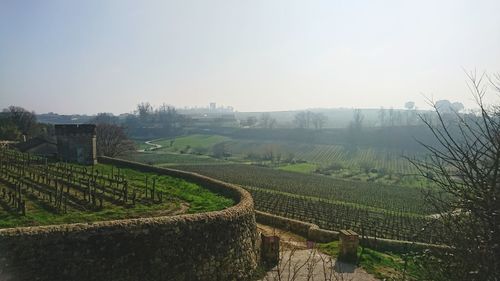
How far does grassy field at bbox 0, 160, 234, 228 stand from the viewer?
12.2 m

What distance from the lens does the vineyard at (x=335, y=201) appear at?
32656 mm

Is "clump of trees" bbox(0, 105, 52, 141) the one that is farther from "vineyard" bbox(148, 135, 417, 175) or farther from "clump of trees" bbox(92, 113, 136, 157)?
"vineyard" bbox(148, 135, 417, 175)

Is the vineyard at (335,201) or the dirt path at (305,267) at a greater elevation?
the dirt path at (305,267)

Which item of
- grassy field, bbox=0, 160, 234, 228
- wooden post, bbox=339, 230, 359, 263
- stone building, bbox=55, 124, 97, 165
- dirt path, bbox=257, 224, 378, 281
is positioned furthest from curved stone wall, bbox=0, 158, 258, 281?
stone building, bbox=55, 124, 97, 165

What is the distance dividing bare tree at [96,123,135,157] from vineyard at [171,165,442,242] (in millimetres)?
15245

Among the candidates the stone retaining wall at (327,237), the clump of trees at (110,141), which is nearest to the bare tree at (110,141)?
the clump of trees at (110,141)

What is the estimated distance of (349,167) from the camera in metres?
81.8

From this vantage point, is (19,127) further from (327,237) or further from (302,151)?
(302,151)

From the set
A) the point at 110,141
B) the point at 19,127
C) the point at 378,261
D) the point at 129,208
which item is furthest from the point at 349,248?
the point at 19,127

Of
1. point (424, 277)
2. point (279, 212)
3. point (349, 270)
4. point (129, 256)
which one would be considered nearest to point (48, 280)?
point (129, 256)

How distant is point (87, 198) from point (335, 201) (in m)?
35.2

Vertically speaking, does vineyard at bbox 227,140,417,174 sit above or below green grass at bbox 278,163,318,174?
above

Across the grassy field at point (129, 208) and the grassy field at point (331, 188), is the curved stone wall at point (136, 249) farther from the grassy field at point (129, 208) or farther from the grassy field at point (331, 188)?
the grassy field at point (331, 188)

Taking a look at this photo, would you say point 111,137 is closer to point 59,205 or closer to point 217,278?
point 59,205
